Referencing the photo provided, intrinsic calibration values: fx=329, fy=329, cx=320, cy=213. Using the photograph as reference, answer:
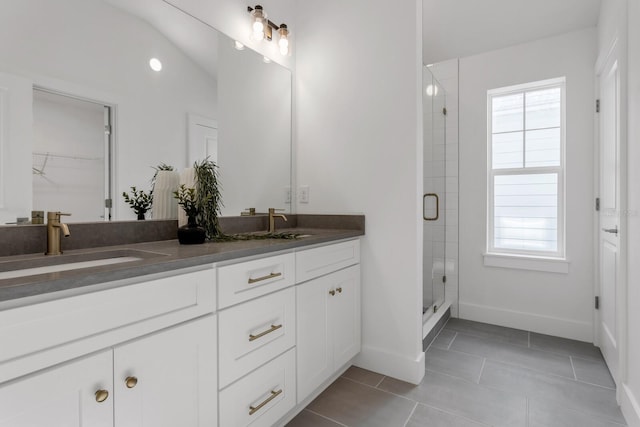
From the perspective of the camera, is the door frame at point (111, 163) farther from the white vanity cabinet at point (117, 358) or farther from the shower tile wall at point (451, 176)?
the shower tile wall at point (451, 176)

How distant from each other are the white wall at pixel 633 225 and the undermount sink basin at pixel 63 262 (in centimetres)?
213

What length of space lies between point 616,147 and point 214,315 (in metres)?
2.50

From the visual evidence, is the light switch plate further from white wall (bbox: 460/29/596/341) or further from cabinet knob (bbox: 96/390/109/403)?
cabinet knob (bbox: 96/390/109/403)

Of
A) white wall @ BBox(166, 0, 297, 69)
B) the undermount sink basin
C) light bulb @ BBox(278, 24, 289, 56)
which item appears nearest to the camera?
the undermount sink basin

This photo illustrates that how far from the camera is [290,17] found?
2.45 metres

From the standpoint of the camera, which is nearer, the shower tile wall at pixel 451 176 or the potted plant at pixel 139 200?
the potted plant at pixel 139 200

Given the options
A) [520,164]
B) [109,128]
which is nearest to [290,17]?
[109,128]

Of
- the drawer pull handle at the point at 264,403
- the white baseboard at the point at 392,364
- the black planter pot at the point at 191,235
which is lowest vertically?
the white baseboard at the point at 392,364

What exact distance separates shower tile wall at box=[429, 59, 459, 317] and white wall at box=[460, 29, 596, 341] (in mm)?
59

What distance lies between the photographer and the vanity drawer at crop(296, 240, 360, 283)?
1657 mm

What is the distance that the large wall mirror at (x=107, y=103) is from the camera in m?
1.20

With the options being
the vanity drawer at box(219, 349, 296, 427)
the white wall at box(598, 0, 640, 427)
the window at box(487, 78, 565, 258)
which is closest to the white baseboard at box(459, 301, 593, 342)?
the window at box(487, 78, 565, 258)

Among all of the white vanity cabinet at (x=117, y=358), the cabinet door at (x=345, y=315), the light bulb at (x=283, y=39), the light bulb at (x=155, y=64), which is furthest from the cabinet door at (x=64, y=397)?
the light bulb at (x=283, y=39)

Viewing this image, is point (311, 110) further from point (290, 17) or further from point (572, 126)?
point (572, 126)
